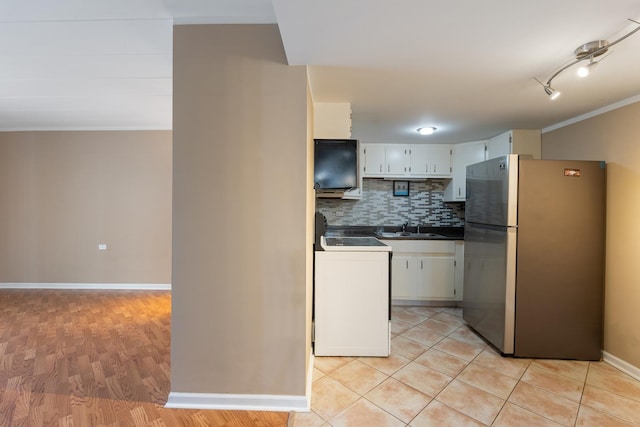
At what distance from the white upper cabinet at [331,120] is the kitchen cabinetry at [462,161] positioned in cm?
209

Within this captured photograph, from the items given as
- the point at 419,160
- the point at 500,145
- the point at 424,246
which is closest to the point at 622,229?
the point at 500,145

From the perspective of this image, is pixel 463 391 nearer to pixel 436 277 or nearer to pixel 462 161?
pixel 436 277

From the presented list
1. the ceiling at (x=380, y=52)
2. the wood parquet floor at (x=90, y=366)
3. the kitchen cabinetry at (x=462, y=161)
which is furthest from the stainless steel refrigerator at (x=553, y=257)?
the wood parquet floor at (x=90, y=366)

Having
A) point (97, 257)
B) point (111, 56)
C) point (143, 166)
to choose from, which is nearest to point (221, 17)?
point (111, 56)

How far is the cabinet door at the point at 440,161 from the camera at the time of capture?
3807mm

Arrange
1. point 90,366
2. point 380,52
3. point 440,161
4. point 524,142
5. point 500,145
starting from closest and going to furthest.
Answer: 1. point 380,52
2. point 90,366
3. point 524,142
4. point 500,145
5. point 440,161

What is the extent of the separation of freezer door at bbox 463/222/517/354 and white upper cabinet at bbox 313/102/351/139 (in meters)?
1.64

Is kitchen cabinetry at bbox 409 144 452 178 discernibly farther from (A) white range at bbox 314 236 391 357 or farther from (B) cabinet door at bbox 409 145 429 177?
(A) white range at bbox 314 236 391 357

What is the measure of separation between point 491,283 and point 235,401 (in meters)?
2.33

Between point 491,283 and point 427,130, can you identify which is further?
point 427,130

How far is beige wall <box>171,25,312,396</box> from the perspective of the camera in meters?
1.66

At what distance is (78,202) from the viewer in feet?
13.1

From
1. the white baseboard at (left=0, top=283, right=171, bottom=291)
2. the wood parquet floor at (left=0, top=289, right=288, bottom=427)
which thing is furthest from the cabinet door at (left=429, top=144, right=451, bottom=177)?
the white baseboard at (left=0, top=283, right=171, bottom=291)

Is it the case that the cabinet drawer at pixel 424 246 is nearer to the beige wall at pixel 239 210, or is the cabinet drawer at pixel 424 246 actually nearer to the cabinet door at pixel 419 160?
the cabinet door at pixel 419 160
